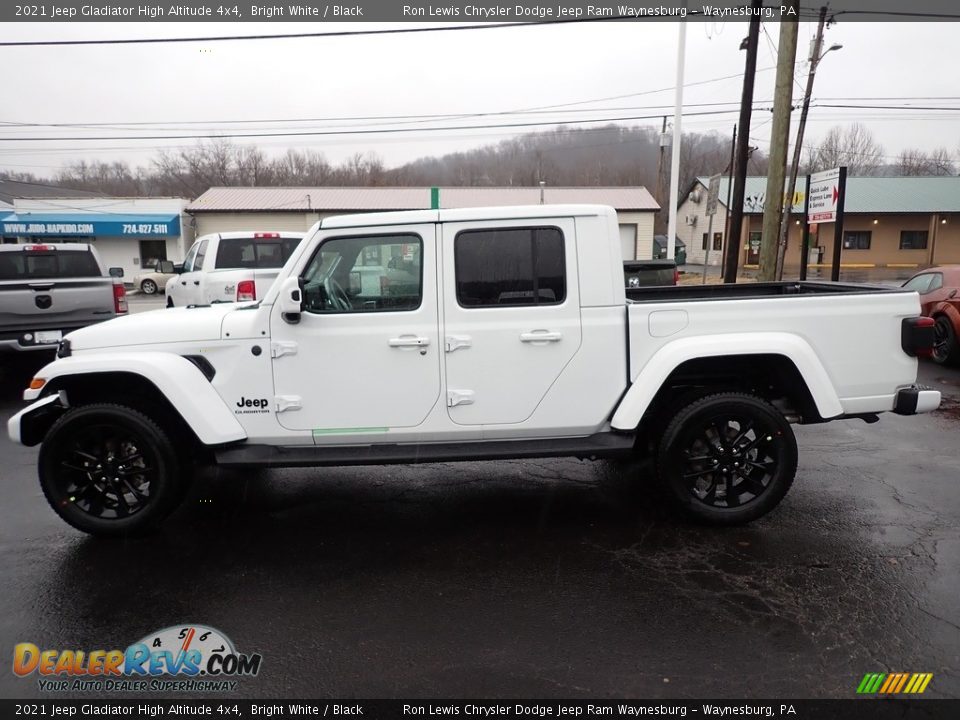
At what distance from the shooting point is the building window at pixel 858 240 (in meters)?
42.9

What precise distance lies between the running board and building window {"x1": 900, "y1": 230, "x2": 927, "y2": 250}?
4851cm


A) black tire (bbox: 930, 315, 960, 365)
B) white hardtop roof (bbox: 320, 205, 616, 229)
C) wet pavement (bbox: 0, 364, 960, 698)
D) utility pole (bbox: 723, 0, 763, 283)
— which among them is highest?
utility pole (bbox: 723, 0, 763, 283)

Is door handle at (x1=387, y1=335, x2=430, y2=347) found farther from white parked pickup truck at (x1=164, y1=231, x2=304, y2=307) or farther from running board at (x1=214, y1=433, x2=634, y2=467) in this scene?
white parked pickup truck at (x1=164, y1=231, x2=304, y2=307)

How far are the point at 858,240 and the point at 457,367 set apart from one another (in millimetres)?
47408

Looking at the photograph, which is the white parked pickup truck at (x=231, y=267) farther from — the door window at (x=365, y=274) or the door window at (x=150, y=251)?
the door window at (x=150, y=251)

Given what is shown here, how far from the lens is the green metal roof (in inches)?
1628

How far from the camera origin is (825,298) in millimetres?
3996

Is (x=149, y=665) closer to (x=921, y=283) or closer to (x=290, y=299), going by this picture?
(x=290, y=299)

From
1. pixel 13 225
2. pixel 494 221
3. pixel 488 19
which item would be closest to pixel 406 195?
pixel 13 225

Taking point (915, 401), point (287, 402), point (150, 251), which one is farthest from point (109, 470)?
point (150, 251)

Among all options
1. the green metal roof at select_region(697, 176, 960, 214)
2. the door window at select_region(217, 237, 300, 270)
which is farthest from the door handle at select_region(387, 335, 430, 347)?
the green metal roof at select_region(697, 176, 960, 214)
